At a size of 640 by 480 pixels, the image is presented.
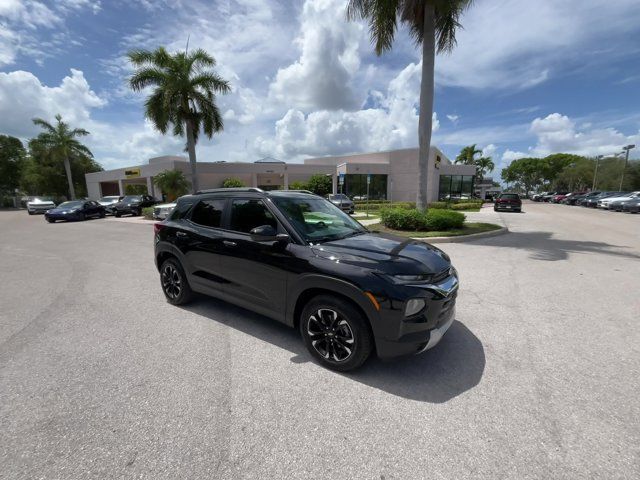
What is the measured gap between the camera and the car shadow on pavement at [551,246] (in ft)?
27.2

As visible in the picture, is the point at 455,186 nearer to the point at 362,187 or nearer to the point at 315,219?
the point at 362,187

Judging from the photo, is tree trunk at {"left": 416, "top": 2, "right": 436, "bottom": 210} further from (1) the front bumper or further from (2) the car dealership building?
(2) the car dealership building

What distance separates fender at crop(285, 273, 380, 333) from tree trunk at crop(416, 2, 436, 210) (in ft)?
32.9

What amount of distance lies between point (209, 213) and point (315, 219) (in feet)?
5.17

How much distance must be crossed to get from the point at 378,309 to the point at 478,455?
3.87ft

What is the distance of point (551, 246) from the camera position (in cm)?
957

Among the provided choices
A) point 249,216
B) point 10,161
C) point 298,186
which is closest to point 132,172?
point 298,186

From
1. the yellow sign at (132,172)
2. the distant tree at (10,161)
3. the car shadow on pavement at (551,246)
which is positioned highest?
the distant tree at (10,161)

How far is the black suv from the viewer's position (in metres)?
2.72

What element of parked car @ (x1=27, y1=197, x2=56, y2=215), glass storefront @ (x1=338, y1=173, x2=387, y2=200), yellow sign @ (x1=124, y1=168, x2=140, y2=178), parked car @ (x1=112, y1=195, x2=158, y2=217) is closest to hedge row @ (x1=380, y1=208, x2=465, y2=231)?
parked car @ (x1=112, y1=195, x2=158, y2=217)

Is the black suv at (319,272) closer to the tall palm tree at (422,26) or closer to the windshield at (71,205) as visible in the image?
the tall palm tree at (422,26)

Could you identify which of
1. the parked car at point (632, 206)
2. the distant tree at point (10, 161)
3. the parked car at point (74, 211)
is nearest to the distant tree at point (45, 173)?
the distant tree at point (10, 161)

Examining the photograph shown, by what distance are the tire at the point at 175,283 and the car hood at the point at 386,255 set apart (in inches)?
100

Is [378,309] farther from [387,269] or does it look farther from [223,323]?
[223,323]
